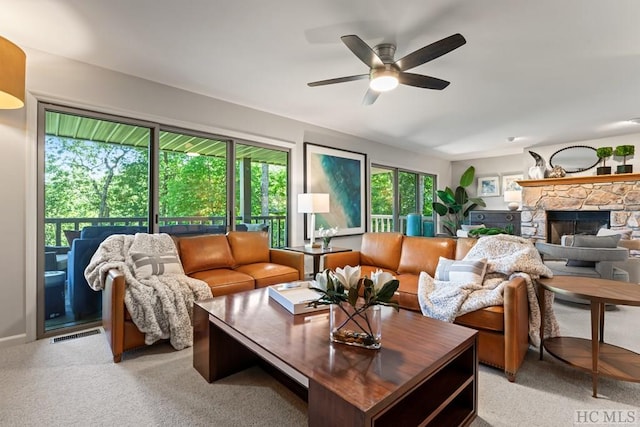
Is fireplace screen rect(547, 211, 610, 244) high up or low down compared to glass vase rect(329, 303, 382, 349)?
up

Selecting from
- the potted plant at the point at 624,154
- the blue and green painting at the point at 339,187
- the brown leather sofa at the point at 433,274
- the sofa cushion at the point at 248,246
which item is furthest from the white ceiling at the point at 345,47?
the brown leather sofa at the point at 433,274

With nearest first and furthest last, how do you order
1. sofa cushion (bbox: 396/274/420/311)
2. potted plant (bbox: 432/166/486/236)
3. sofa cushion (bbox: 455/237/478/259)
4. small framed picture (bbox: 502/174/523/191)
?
sofa cushion (bbox: 396/274/420/311) → sofa cushion (bbox: 455/237/478/259) → small framed picture (bbox: 502/174/523/191) → potted plant (bbox: 432/166/486/236)

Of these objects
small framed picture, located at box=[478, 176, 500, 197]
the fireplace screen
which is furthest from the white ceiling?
small framed picture, located at box=[478, 176, 500, 197]

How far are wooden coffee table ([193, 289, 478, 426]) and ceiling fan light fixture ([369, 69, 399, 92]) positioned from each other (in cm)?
179

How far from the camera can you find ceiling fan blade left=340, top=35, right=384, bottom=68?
6.79ft

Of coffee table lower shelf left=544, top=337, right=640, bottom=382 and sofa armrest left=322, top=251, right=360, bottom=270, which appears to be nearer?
coffee table lower shelf left=544, top=337, right=640, bottom=382

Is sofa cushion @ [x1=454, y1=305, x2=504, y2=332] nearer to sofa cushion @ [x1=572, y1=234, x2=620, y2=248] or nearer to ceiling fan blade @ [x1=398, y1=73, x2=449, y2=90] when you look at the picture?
ceiling fan blade @ [x1=398, y1=73, x2=449, y2=90]

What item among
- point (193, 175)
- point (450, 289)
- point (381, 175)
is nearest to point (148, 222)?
point (193, 175)

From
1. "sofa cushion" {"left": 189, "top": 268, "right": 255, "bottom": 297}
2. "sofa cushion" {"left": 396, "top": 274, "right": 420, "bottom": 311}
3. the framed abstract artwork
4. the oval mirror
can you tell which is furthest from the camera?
the oval mirror

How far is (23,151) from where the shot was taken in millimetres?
2576

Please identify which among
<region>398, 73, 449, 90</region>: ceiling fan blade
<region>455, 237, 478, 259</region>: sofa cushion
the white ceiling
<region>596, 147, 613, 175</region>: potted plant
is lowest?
<region>455, 237, 478, 259</region>: sofa cushion

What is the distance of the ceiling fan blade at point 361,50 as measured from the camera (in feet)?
6.79

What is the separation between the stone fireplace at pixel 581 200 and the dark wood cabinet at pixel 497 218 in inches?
10.8

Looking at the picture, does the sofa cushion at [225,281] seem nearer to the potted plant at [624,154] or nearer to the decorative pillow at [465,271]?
the decorative pillow at [465,271]
